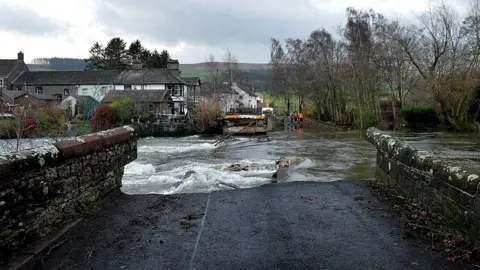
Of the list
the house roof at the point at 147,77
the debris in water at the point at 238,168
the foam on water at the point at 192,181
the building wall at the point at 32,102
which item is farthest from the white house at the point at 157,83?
the foam on water at the point at 192,181

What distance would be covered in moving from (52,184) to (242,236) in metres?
2.57

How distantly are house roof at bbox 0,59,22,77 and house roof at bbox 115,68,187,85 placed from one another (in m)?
22.4

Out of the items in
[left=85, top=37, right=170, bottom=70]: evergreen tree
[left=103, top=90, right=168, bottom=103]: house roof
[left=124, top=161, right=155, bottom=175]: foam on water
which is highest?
[left=85, top=37, right=170, bottom=70]: evergreen tree

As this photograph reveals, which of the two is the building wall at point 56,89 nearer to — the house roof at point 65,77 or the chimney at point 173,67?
the house roof at point 65,77

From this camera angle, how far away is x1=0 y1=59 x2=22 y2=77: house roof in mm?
81938

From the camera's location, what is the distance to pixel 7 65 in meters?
83.8

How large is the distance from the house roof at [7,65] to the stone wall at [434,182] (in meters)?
87.0

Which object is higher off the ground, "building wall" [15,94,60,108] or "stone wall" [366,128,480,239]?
"building wall" [15,94,60,108]

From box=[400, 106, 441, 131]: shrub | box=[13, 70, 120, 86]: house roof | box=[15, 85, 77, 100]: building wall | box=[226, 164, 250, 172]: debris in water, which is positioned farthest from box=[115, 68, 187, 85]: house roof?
box=[226, 164, 250, 172]: debris in water

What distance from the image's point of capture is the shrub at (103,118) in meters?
42.1

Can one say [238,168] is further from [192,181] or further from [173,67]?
[173,67]

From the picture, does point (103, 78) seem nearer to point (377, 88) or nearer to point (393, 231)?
point (377, 88)

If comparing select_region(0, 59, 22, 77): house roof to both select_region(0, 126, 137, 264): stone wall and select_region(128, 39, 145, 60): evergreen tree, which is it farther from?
select_region(0, 126, 137, 264): stone wall

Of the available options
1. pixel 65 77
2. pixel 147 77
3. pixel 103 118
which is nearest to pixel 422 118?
pixel 103 118
